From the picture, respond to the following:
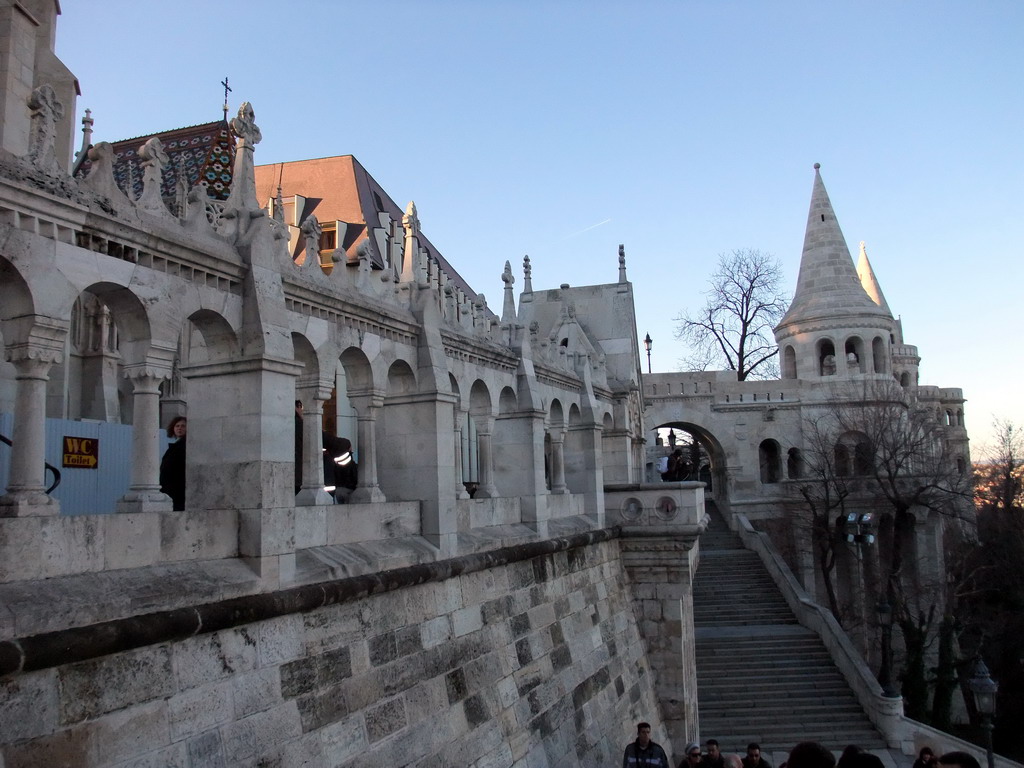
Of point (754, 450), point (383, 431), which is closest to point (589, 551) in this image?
point (383, 431)

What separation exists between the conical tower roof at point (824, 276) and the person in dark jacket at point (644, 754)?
91.8 feet

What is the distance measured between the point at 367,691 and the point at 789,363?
32.0 m

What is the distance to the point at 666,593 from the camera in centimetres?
1245

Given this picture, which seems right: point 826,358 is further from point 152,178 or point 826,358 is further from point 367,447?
point 152,178

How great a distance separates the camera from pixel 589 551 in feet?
35.6

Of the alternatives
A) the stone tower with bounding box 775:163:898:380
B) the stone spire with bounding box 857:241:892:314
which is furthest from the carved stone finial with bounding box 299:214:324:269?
the stone spire with bounding box 857:241:892:314

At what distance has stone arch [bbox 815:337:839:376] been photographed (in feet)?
110

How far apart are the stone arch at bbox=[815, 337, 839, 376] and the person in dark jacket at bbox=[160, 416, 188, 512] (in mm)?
30808

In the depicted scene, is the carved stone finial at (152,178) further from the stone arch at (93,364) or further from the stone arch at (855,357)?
the stone arch at (855,357)

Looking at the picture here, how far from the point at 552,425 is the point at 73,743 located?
797 centimetres

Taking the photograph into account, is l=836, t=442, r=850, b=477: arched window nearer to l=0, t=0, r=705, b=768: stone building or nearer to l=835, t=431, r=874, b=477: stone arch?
l=835, t=431, r=874, b=477: stone arch

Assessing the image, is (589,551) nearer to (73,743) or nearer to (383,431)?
(383,431)

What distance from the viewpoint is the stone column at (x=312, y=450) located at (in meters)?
6.10

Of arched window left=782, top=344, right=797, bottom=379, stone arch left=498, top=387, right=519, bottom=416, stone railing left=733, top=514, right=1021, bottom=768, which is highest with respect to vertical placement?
arched window left=782, top=344, right=797, bottom=379
